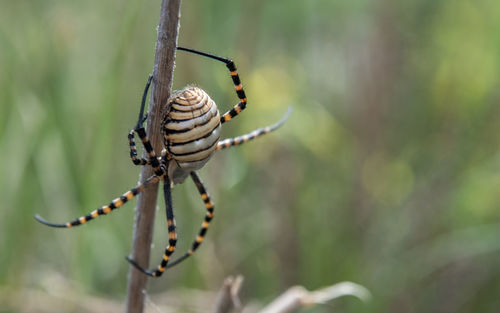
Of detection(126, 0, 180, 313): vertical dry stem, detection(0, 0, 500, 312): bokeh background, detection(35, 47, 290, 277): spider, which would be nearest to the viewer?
detection(126, 0, 180, 313): vertical dry stem

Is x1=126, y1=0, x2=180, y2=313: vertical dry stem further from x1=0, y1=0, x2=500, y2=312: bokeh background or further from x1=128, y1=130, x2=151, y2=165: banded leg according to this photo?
x1=0, y1=0, x2=500, y2=312: bokeh background

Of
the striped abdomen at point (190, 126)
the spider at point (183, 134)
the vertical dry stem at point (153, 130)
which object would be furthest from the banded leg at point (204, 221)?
the vertical dry stem at point (153, 130)

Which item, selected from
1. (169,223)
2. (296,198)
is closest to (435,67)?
(296,198)

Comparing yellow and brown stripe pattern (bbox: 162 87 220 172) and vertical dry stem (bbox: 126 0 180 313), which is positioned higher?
yellow and brown stripe pattern (bbox: 162 87 220 172)

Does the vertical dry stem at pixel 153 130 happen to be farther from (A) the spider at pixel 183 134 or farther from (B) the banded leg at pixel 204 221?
(B) the banded leg at pixel 204 221

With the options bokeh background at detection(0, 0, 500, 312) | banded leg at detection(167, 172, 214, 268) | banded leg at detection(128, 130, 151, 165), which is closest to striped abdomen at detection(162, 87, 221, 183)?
banded leg at detection(128, 130, 151, 165)

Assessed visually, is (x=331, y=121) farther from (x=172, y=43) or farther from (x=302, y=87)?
(x=172, y=43)
